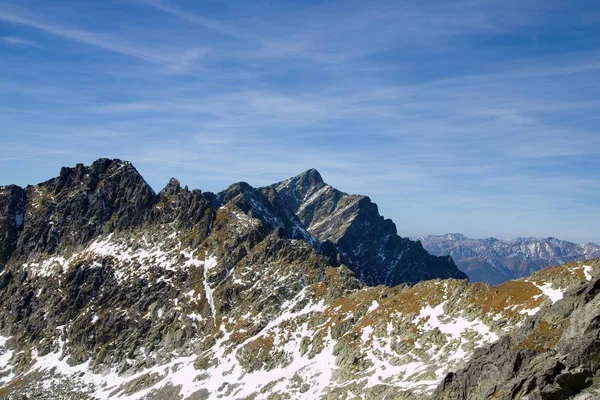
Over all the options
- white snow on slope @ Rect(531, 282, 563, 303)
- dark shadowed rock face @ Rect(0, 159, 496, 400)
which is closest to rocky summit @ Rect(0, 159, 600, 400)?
white snow on slope @ Rect(531, 282, 563, 303)

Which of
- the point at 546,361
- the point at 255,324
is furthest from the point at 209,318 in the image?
the point at 546,361

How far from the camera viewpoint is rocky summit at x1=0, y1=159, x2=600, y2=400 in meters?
61.3

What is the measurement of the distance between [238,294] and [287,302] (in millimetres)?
19294

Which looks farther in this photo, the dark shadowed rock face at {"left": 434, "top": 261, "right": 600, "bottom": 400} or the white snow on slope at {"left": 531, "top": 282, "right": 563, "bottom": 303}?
the white snow on slope at {"left": 531, "top": 282, "right": 563, "bottom": 303}

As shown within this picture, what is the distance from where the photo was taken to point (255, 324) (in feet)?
443

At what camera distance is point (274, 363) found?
4604 inches

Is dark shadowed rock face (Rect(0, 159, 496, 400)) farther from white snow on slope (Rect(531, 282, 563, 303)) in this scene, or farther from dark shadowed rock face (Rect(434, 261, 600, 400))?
dark shadowed rock face (Rect(434, 261, 600, 400))

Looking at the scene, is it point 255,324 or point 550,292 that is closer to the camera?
point 550,292

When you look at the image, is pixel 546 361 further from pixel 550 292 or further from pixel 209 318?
pixel 209 318

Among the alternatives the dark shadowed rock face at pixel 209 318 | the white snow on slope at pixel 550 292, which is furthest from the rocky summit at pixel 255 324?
the dark shadowed rock face at pixel 209 318

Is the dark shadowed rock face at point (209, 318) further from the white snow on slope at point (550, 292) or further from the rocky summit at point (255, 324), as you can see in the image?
the white snow on slope at point (550, 292)

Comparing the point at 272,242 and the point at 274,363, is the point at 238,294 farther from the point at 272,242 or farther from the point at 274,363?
the point at 274,363

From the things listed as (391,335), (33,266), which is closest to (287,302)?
(391,335)

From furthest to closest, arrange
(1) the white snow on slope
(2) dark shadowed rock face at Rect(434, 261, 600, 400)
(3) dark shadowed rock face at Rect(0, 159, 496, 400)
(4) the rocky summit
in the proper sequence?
(3) dark shadowed rock face at Rect(0, 159, 496, 400) → (1) the white snow on slope → (4) the rocky summit → (2) dark shadowed rock face at Rect(434, 261, 600, 400)
